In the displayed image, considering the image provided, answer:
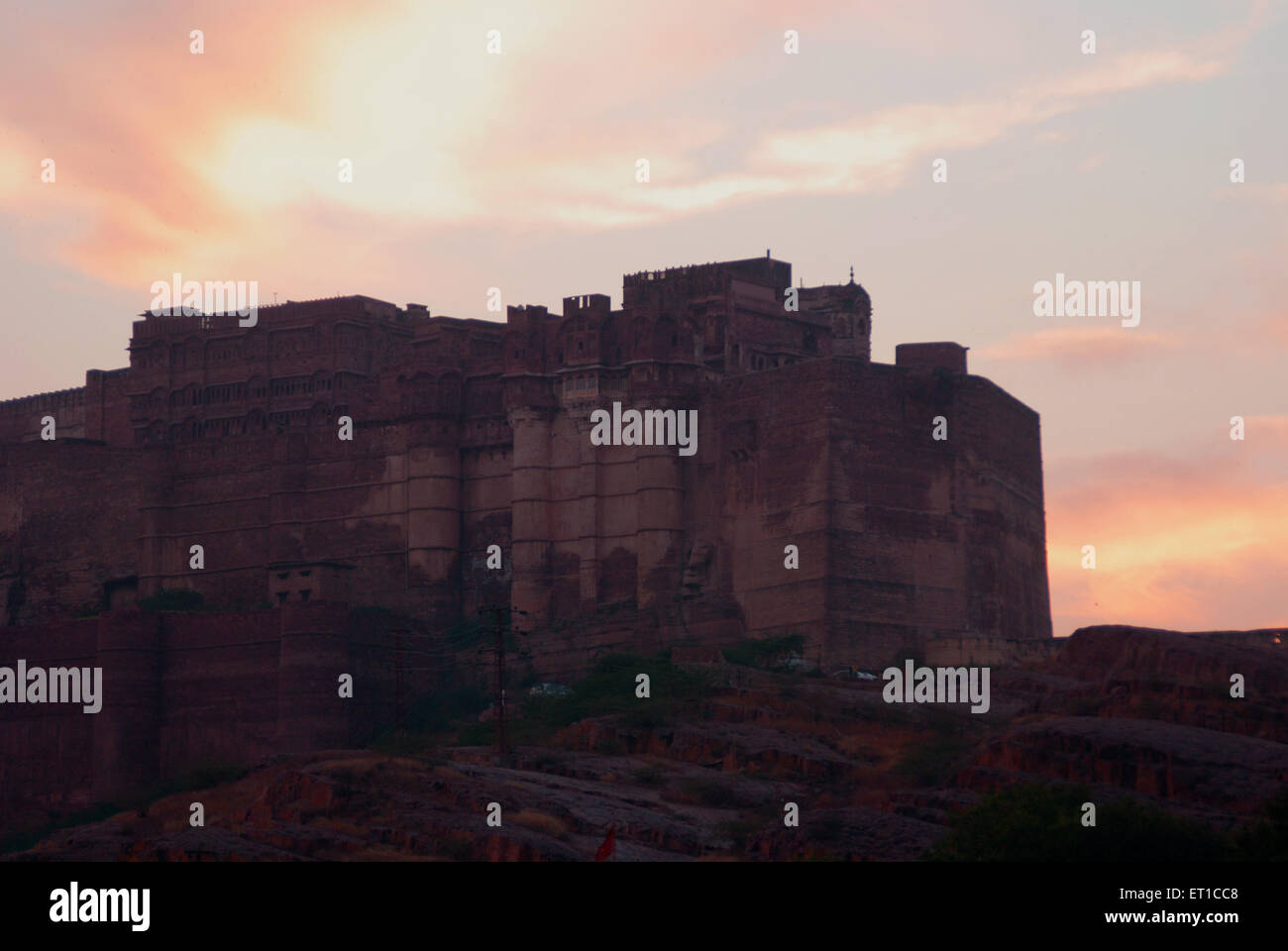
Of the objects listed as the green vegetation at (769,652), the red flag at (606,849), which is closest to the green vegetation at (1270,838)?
the red flag at (606,849)

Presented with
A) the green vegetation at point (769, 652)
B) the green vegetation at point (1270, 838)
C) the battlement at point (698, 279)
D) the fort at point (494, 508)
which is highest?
the battlement at point (698, 279)

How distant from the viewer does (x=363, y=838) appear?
5022 cm

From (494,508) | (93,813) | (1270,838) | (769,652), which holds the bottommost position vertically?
(1270,838)

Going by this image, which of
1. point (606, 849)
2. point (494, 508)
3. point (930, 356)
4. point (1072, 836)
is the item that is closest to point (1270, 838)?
point (1072, 836)

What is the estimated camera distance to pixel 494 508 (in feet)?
261

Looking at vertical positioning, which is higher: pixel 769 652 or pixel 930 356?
pixel 930 356

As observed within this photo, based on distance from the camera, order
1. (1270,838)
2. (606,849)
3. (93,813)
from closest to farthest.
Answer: (606,849)
(1270,838)
(93,813)

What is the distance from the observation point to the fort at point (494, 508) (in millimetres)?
71562

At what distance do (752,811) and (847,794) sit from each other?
2.16 m

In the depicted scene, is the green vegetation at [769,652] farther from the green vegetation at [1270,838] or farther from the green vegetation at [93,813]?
the green vegetation at [1270,838]

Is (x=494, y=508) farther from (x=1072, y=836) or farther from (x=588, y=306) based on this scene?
(x=1072, y=836)

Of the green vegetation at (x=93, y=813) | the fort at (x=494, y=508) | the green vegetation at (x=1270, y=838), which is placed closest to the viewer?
the green vegetation at (x=1270, y=838)
